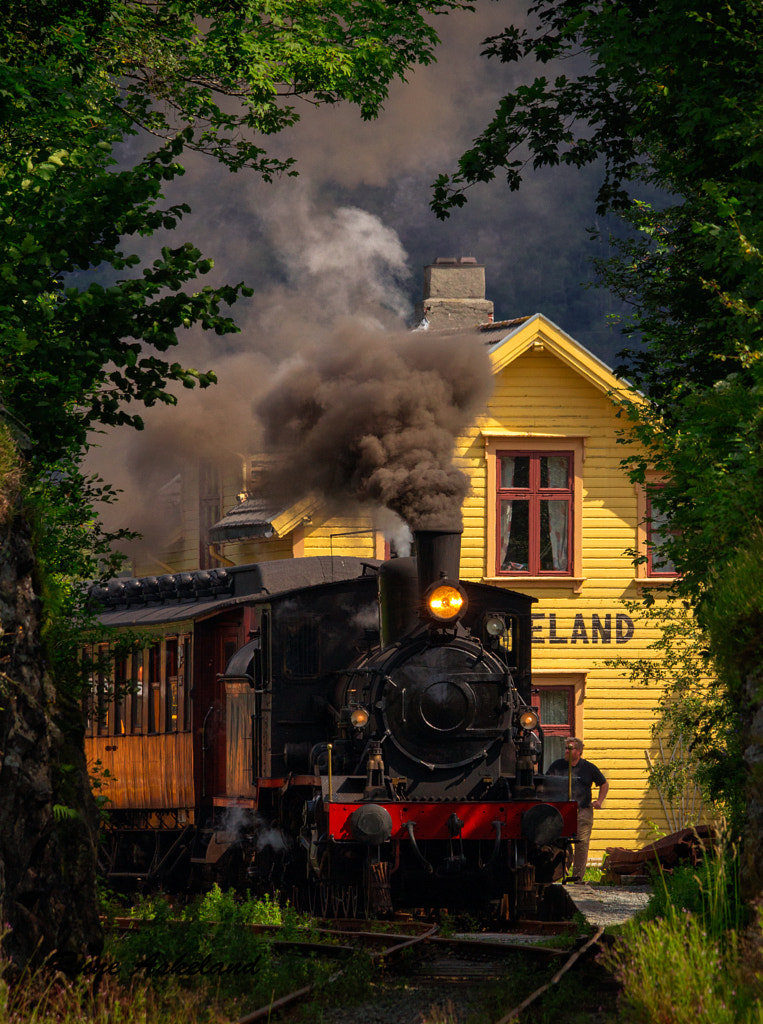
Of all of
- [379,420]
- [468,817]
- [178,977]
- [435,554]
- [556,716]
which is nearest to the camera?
[178,977]

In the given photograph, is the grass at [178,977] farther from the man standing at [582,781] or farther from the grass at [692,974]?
the man standing at [582,781]

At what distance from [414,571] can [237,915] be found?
329 cm

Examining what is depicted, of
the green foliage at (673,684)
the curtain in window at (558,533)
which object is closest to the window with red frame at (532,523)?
the curtain in window at (558,533)

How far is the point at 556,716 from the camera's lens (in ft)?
68.2

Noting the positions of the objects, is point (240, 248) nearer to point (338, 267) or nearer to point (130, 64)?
point (338, 267)

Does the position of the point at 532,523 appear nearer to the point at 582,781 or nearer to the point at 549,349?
the point at 549,349

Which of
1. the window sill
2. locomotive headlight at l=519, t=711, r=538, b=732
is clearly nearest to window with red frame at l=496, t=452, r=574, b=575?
the window sill

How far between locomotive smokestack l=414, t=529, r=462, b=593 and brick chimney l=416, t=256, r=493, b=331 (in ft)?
44.1

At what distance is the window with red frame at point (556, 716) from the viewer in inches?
814

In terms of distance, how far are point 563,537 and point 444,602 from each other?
31.0 ft

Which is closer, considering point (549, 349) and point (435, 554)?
point (435, 554)

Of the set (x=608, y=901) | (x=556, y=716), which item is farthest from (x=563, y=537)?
(x=608, y=901)

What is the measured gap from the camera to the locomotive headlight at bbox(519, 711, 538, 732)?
1230 cm

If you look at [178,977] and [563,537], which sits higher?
[563,537]
